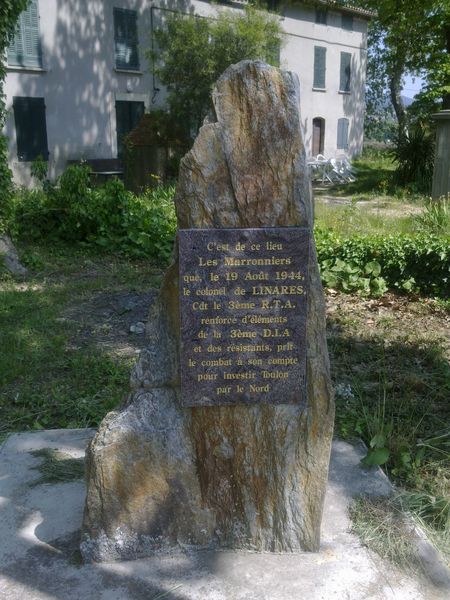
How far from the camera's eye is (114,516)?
290cm

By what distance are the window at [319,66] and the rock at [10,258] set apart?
21.2m

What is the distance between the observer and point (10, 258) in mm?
8258

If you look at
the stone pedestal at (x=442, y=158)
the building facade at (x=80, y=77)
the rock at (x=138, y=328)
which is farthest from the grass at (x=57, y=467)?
the building facade at (x=80, y=77)

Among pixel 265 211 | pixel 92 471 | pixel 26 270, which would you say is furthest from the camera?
pixel 26 270

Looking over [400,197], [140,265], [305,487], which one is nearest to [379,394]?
[305,487]

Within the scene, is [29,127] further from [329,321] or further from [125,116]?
[329,321]

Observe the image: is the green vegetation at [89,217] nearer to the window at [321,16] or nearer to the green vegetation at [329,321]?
the green vegetation at [329,321]

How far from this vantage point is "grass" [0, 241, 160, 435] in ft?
15.0

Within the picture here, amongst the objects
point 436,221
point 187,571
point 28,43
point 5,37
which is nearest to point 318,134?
point 28,43

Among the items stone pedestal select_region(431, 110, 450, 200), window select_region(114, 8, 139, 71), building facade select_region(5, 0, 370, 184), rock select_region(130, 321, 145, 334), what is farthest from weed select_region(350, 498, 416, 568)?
window select_region(114, 8, 139, 71)

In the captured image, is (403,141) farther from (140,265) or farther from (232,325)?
(232,325)

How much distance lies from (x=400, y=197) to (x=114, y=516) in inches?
575

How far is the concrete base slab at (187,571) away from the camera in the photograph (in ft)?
8.89

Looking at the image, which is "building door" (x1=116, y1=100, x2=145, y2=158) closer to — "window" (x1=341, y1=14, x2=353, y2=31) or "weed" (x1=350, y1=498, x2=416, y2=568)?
"window" (x1=341, y1=14, x2=353, y2=31)
